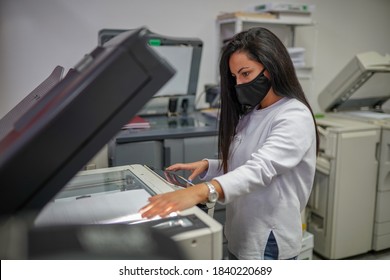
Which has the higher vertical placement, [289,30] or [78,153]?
[289,30]

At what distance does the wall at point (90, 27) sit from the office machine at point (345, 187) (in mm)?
858

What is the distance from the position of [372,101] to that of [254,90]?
1.86 metres

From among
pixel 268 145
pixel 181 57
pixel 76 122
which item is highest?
pixel 181 57

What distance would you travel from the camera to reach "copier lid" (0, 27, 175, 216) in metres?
0.51

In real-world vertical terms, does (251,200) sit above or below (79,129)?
below

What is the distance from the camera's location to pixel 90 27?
7.55 feet

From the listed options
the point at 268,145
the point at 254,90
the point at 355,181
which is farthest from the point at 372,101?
the point at 268,145

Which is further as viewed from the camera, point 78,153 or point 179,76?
point 179,76

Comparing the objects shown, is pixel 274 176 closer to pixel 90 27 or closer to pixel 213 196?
pixel 213 196

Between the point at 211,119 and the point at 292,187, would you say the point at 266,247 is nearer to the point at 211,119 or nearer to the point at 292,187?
the point at 292,187

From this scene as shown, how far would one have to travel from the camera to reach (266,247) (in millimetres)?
1037

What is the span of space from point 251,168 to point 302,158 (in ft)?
0.66
